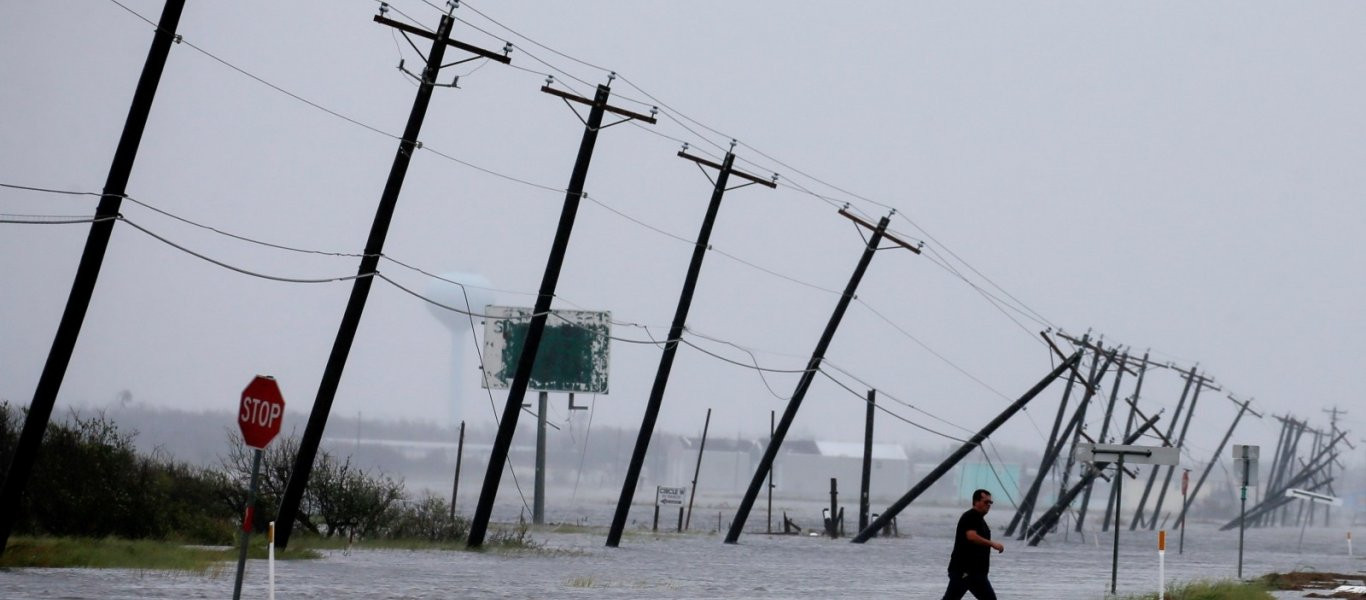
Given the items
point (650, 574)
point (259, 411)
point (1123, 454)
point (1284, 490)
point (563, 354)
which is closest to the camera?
point (259, 411)

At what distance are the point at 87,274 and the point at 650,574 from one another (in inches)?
523

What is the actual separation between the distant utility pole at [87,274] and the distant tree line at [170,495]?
858 centimetres

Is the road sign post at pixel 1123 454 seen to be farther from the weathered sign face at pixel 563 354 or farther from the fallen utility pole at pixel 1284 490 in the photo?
the fallen utility pole at pixel 1284 490

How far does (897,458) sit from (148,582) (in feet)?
544

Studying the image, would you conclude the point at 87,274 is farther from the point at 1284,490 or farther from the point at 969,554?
the point at 1284,490

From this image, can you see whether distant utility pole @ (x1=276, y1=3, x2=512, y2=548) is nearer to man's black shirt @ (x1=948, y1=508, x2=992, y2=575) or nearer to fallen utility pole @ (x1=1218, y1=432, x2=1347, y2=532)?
man's black shirt @ (x1=948, y1=508, x2=992, y2=575)

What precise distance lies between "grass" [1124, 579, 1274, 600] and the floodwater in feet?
4.60

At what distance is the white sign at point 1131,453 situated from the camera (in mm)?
31500

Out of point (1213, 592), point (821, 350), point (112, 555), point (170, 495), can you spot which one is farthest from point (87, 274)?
point (821, 350)

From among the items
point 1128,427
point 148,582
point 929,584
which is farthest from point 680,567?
point 1128,427

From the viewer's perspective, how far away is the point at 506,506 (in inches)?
4070

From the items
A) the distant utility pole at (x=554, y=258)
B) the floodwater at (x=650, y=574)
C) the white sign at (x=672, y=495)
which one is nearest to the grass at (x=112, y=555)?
the floodwater at (x=650, y=574)

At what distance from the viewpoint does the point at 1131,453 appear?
31938mm

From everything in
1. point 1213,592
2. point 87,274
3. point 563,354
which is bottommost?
point 1213,592
